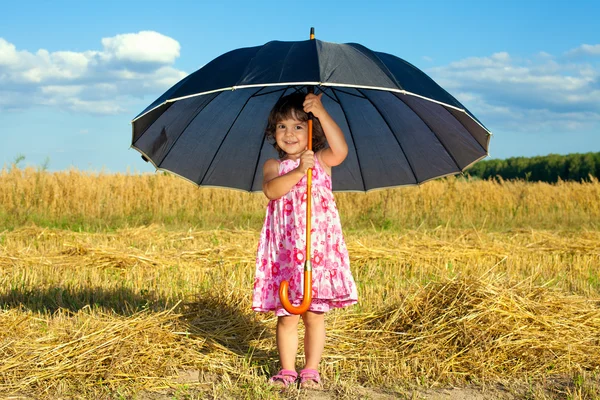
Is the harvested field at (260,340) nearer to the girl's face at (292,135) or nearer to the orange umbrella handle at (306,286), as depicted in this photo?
the orange umbrella handle at (306,286)

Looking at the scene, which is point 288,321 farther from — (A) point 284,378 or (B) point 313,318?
(A) point 284,378

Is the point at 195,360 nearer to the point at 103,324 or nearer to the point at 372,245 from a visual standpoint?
the point at 103,324

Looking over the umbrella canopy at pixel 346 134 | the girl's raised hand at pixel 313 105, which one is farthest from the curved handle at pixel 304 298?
the umbrella canopy at pixel 346 134

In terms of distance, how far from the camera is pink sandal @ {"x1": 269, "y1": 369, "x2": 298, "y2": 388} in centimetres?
398

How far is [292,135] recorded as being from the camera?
A: 398 cm

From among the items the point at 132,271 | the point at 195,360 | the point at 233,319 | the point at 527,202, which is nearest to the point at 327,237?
the point at 195,360

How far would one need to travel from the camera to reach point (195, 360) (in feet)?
14.6

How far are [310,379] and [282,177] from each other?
→ 1.21m

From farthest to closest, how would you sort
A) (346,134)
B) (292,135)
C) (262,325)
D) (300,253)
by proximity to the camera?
(262,325) → (346,134) → (292,135) → (300,253)

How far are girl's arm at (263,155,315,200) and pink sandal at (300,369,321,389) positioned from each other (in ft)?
3.46

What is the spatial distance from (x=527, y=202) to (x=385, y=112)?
13.3 metres

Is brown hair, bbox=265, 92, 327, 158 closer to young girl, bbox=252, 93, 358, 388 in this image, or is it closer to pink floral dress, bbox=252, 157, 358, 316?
young girl, bbox=252, 93, 358, 388

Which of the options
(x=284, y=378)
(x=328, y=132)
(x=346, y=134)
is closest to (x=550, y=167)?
(x=346, y=134)

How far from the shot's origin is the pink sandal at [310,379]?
396cm
